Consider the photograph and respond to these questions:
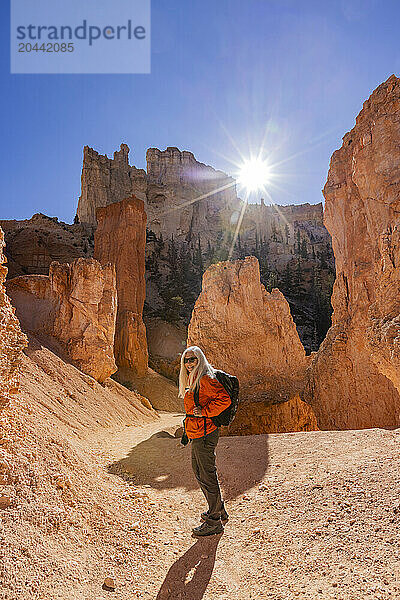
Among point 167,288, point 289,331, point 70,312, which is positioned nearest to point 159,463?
point 289,331

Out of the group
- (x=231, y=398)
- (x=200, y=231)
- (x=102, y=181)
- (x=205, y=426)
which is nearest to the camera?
(x=205, y=426)

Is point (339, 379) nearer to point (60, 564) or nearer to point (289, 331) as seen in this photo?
point (289, 331)

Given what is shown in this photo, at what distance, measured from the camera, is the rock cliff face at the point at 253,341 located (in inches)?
401

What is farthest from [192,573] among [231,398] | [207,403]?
[231,398]

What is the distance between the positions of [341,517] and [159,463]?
3595 mm

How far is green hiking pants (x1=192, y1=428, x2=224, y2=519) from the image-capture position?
3.30 meters

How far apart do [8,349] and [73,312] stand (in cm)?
948

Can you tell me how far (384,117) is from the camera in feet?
26.1

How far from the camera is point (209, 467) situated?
331 centimetres

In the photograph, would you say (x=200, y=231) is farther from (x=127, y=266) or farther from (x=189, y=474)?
(x=189, y=474)

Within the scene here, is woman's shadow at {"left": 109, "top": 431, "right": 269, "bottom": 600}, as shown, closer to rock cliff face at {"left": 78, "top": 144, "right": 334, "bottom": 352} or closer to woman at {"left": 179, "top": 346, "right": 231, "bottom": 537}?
woman at {"left": 179, "top": 346, "right": 231, "bottom": 537}

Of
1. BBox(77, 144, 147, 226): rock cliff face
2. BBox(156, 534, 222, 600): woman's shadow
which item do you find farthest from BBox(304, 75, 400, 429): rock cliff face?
BBox(77, 144, 147, 226): rock cliff face

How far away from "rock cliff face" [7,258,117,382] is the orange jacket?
1016cm

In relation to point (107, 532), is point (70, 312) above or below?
above
